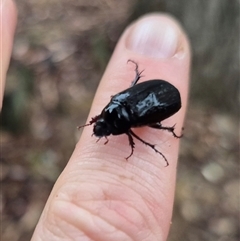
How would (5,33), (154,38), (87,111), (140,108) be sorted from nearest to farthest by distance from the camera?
(5,33)
(140,108)
(154,38)
(87,111)

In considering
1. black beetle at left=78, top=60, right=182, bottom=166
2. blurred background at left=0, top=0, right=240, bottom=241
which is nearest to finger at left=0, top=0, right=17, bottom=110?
black beetle at left=78, top=60, right=182, bottom=166

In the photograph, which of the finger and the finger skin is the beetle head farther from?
the finger

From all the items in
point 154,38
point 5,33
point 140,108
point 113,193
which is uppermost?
point 5,33

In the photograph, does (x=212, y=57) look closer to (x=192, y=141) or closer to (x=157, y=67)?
(x=192, y=141)

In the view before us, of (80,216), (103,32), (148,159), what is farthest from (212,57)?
(80,216)

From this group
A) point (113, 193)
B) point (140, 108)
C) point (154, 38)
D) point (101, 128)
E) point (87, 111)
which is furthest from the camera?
point (87, 111)

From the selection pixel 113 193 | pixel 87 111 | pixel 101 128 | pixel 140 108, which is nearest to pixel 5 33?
pixel 101 128

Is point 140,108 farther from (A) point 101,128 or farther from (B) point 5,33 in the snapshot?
(B) point 5,33

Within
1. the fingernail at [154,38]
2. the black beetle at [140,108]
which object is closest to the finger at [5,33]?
the black beetle at [140,108]
